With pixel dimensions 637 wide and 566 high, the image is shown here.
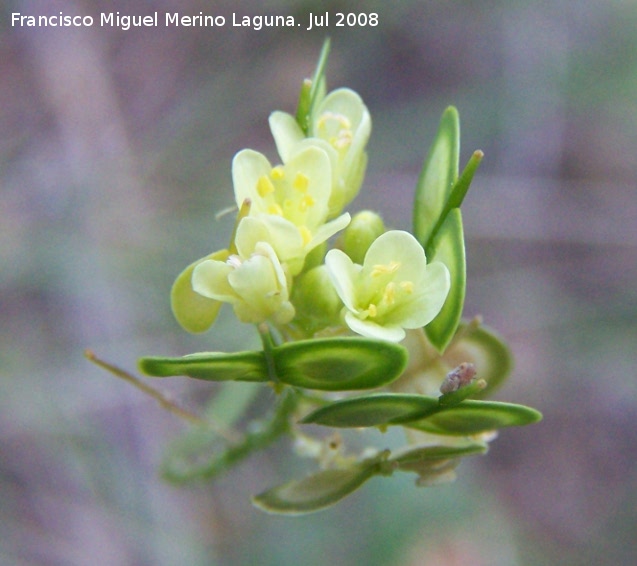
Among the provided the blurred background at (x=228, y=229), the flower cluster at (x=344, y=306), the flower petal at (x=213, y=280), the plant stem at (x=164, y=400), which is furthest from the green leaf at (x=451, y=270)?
the blurred background at (x=228, y=229)

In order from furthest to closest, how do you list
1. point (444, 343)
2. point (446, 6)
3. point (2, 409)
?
point (446, 6) < point (2, 409) < point (444, 343)

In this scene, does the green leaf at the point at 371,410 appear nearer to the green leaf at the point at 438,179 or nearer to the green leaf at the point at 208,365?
the green leaf at the point at 208,365

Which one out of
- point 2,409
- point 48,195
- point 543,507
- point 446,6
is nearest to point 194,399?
point 2,409

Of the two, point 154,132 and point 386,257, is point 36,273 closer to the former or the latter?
point 154,132

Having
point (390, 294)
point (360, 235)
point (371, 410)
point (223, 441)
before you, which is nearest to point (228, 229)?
point (223, 441)

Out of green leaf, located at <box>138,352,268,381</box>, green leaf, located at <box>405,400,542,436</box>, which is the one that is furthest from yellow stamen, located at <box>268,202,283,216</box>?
green leaf, located at <box>405,400,542,436</box>

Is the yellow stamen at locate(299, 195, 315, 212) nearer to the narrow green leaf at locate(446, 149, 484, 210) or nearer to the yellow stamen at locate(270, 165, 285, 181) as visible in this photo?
the yellow stamen at locate(270, 165, 285, 181)
